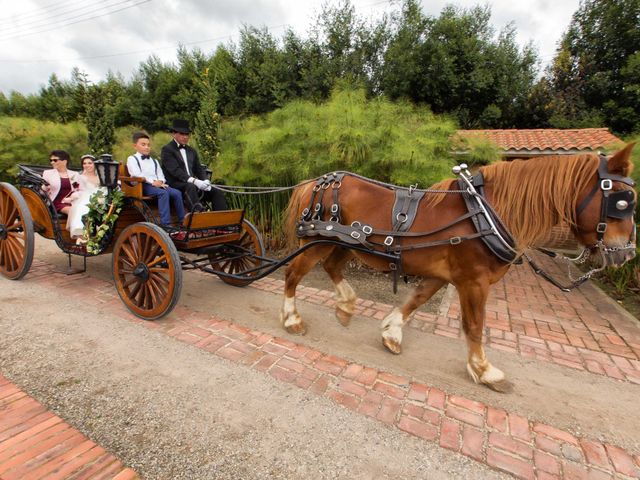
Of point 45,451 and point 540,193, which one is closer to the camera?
point 45,451

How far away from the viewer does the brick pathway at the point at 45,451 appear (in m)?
1.53

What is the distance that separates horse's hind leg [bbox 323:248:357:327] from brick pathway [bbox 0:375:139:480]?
81.8 inches

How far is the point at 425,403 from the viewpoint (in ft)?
7.21

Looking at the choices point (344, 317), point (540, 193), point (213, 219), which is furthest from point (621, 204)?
point (213, 219)

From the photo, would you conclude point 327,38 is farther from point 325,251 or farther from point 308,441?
point 308,441

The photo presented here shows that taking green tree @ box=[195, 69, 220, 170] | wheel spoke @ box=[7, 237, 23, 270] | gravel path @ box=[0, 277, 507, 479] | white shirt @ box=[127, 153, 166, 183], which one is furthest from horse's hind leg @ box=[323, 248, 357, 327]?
green tree @ box=[195, 69, 220, 170]

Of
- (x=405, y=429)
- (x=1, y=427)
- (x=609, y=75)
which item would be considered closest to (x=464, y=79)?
(x=609, y=75)

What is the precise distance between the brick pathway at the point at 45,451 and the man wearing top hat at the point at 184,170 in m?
2.20

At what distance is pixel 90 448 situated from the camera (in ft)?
5.56

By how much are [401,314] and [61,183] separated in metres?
4.47

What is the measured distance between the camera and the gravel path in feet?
5.60

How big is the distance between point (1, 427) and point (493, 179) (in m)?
3.41

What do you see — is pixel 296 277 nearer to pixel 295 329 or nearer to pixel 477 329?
pixel 295 329

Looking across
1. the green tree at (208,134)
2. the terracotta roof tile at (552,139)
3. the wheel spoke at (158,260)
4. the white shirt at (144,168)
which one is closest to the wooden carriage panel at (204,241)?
the wheel spoke at (158,260)
